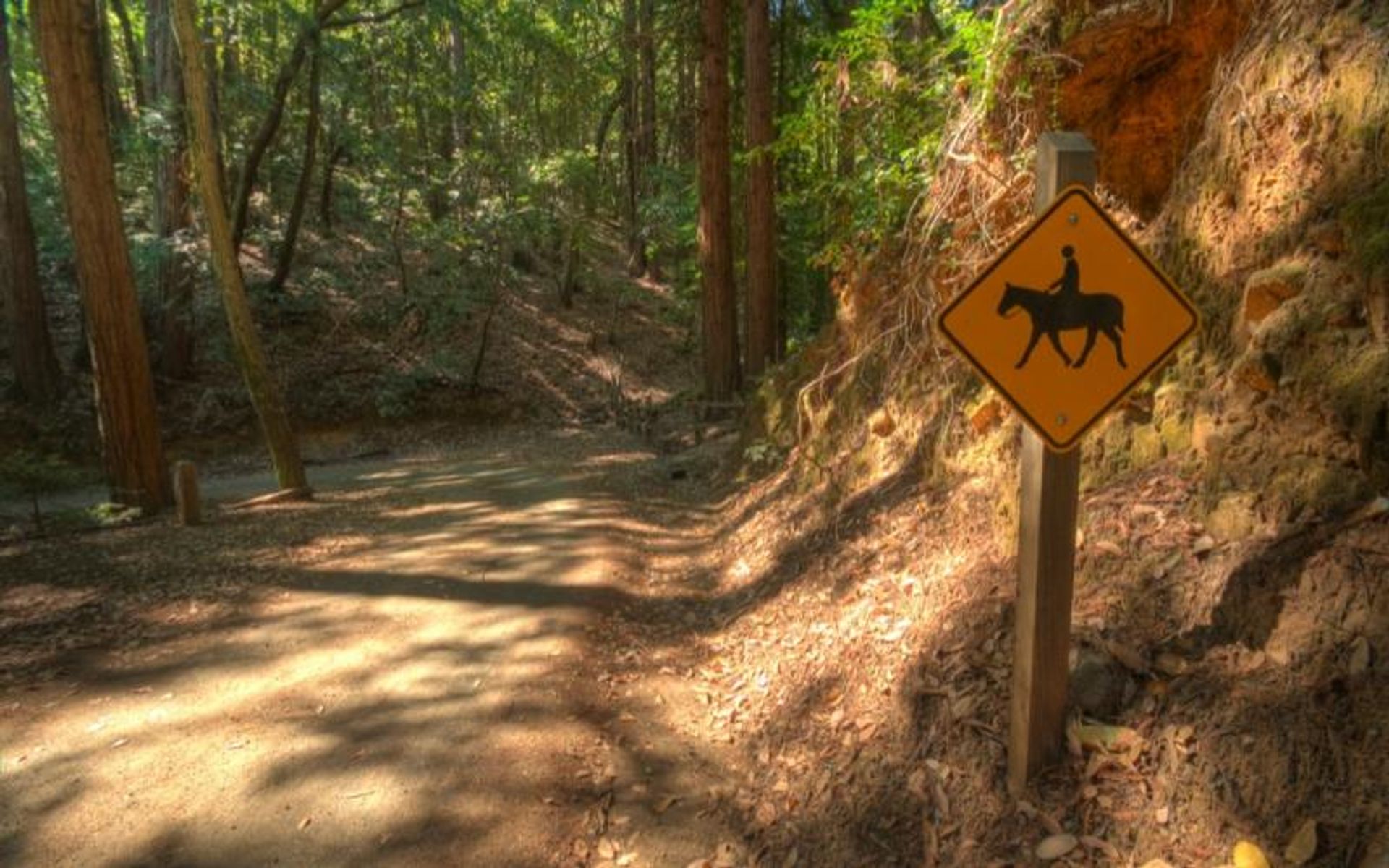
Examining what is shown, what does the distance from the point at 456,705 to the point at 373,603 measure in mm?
2150

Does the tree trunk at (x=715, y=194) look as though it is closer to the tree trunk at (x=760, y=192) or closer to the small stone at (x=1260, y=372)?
the tree trunk at (x=760, y=192)

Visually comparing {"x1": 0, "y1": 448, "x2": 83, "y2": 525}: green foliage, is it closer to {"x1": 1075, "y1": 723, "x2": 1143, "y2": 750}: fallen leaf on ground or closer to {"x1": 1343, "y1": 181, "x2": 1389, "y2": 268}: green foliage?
{"x1": 1075, "y1": 723, "x2": 1143, "y2": 750}: fallen leaf on ground

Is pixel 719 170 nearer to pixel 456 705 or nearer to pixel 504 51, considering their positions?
pixel 456 705

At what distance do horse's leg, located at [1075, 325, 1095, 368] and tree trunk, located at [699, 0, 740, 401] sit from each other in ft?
37.3

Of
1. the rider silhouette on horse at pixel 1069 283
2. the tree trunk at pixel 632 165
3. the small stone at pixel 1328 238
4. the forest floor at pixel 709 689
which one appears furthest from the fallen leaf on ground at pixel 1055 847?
the tree trunk at pixel 632 165

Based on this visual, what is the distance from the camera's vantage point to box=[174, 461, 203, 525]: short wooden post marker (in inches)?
388

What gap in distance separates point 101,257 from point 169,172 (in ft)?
27.8

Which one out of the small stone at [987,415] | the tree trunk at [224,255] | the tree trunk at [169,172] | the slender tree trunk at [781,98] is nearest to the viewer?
the small stone at [987,415]

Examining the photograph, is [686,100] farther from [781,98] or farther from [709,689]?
[709,689]

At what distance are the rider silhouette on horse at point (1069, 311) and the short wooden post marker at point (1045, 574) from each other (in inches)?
→ 10.7

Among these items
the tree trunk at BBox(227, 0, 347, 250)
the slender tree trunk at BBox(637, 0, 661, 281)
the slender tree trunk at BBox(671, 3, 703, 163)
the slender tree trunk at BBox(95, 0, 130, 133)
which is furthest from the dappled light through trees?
the slender tree trunk at BBox(95, 0, 130, 133)

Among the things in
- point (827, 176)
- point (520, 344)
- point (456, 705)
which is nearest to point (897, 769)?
point (456, 705)

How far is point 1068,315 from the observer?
2686mm

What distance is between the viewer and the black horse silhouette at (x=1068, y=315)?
268 cm
